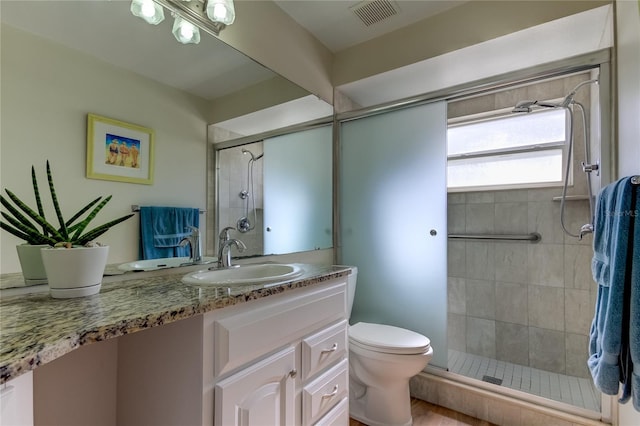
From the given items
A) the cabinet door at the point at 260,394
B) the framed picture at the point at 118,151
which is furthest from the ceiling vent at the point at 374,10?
the cabinet door at the point at 260,394

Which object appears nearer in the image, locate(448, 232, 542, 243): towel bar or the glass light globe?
the glass light globe

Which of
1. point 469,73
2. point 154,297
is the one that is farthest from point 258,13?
point 154,297

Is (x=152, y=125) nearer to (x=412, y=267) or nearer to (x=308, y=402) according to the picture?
(x=308, y=402)

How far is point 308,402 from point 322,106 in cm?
181

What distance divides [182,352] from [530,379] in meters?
2.31

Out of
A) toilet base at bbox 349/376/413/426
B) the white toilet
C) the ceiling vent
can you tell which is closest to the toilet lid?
the white toilet

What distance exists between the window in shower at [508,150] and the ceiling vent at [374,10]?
3.61 ft

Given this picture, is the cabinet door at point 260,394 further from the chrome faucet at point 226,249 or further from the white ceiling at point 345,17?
the white ceiling at point 345,17

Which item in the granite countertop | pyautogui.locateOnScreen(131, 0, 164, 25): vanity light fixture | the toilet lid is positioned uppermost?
pyautogui.locateOnScreen(131, 0, 164, 25): vanity light fixture

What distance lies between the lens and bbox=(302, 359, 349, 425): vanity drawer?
3.53ft

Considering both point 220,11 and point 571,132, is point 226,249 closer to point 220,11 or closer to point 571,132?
point 220,11

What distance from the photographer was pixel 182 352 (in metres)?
0.81

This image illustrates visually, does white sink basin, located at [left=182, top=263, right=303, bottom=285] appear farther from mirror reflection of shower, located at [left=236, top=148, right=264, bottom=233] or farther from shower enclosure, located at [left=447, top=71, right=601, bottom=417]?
shower enclosure, located at [left=447, top=71, right=601, bottom=417]

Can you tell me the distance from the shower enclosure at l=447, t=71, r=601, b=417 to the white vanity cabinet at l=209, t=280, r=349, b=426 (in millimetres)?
1368
